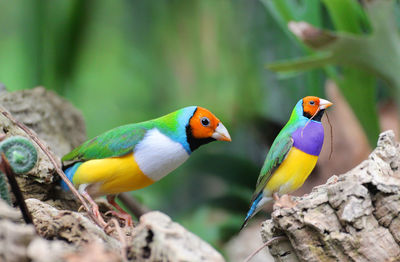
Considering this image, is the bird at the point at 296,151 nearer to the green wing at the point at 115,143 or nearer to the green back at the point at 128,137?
the green back at the point at 128,137

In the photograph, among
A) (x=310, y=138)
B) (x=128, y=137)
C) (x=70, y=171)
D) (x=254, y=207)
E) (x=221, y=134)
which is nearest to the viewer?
(x=310, y=138)

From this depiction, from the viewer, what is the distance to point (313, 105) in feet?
4.86

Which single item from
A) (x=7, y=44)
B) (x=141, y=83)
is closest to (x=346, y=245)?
(x=141, y=83)

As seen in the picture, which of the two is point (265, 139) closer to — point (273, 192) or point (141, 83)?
point (141, 83)

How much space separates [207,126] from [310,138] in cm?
37

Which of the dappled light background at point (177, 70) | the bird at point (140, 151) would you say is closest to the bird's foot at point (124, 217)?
the bird at point (140, 151)

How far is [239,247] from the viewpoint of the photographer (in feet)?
14.1

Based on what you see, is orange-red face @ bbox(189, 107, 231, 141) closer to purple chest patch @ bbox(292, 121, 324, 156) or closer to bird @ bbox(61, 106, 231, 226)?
bird @ bbox(61, 106, 231, 226)

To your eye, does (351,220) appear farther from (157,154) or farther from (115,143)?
(115,143)

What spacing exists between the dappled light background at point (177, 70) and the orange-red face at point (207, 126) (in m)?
2.19

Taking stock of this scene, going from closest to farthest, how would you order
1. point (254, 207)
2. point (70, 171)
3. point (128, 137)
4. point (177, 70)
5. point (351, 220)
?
point (351, 220)
point (254, 207)
point (128, 137)
point (70, 171)
point (177, 70)

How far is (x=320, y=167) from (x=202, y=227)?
932mm

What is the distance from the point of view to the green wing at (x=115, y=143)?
180 cm

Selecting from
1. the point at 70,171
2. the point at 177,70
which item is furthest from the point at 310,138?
the point at 177,70
